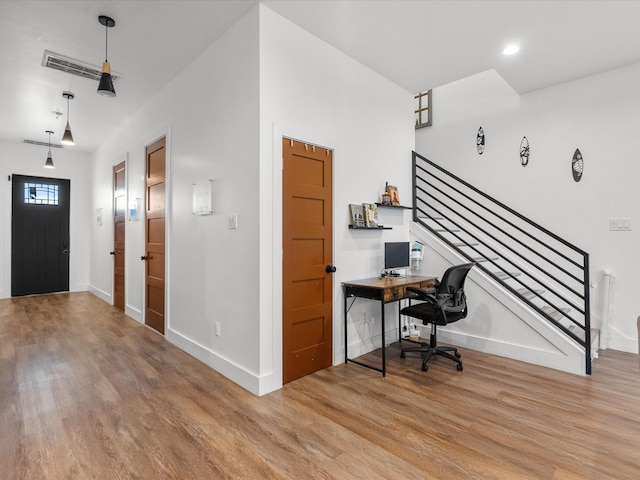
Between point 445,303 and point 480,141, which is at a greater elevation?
point 480,141

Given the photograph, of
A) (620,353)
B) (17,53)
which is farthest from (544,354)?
(17,53)

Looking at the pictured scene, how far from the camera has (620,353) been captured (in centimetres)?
370

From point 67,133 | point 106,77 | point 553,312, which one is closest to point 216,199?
point 106,77

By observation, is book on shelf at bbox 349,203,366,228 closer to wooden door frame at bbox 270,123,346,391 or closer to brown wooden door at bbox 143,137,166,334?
wooden door frame at bbox 270,123,346,391

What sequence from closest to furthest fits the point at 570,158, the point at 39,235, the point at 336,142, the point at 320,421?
the point at 320,421 → the point at 336,142 → the point at 570,158 → the point at 39,235

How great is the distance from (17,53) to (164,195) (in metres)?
1.92

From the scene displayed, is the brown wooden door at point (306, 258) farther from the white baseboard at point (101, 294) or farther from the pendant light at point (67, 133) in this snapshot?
the white baseboard at point (101, 294)

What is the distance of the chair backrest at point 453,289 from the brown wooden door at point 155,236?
321 cm

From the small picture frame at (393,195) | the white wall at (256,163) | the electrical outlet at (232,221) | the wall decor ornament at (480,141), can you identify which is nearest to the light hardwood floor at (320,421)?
the white wall at (256,163)

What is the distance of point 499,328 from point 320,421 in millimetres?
2349

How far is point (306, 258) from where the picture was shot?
310cm

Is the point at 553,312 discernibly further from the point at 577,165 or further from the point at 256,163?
the point at 256,163

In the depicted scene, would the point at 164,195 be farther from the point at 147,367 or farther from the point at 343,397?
the point at 343,397

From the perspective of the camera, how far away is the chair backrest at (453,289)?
122 inches
